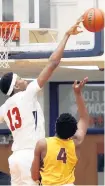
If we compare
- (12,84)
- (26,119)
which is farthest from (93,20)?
(26,119)

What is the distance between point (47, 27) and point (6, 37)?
2.39ft

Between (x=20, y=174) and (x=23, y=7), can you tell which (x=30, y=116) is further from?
(x=23, y=7)

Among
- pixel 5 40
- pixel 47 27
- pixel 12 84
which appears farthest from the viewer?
pixel 47 27

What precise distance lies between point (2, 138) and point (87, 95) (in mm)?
1648

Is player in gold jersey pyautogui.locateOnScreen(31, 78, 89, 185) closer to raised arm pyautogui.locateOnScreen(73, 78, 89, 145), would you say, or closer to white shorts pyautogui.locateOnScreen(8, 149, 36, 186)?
raised arm pyautogui.locateOnScreen(73, 78, 89, 145)

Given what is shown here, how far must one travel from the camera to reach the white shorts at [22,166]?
4965 millimetres

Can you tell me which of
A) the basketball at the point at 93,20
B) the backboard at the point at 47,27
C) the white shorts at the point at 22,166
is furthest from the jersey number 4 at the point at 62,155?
the backboard at the point at 47,27

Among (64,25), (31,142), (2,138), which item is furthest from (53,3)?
(31,142)

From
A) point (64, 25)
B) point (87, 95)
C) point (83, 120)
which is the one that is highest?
point (64, 25)

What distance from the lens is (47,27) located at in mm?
8141

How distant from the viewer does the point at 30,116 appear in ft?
16.4

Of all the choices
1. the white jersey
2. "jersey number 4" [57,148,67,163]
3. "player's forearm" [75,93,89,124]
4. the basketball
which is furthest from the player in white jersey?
the basketball

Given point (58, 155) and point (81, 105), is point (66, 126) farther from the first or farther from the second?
point (81, 105)

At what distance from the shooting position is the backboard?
7.73 meters
